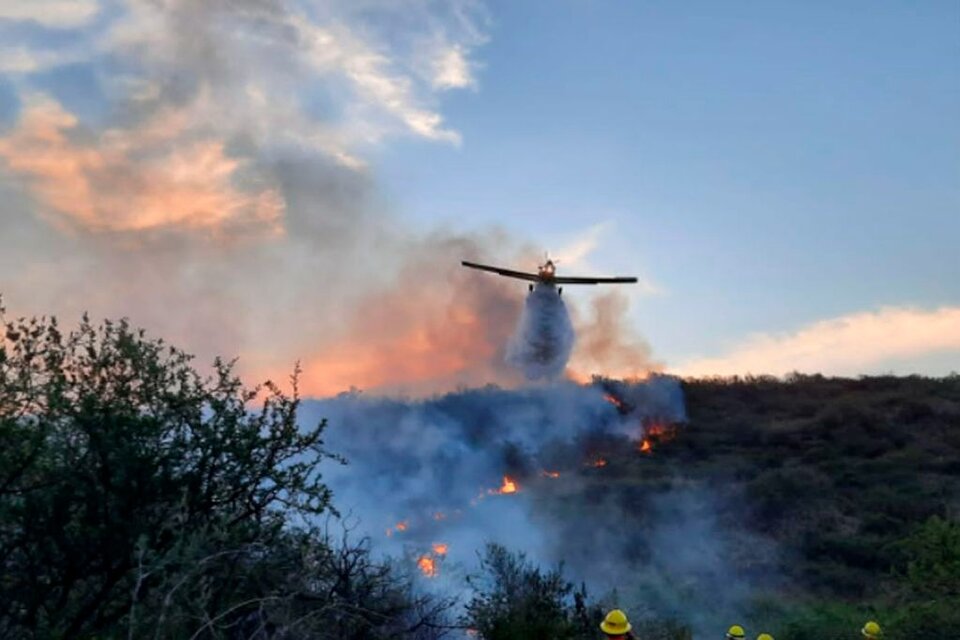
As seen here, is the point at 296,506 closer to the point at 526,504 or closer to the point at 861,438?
the point at 526,504

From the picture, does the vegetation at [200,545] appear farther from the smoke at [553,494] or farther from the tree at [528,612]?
the smoke at [553,494]

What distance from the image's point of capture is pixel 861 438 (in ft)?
187

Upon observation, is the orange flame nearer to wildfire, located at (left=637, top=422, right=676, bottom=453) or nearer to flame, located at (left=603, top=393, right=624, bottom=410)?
flame, located at (left=603, top=393, right=624, bottom=410)

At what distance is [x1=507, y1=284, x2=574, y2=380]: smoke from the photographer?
64812 mm

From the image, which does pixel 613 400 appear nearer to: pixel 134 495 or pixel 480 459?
pixel 480 459

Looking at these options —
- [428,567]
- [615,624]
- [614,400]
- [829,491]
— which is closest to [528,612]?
[615,624]

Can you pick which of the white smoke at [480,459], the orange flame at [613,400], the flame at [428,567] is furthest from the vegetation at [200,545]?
the orange flame at [613,400]

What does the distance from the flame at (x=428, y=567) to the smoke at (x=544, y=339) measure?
34339 millimetres

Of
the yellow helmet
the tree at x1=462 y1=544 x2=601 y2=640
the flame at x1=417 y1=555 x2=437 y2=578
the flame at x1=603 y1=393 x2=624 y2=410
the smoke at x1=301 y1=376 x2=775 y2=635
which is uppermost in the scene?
the flame at x1=603 y1=393 x2=624 y2=410

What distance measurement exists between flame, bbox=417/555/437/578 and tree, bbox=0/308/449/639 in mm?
18922

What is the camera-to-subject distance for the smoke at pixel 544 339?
6481cm

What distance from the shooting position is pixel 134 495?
9.08 m

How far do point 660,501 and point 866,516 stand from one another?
409 inches

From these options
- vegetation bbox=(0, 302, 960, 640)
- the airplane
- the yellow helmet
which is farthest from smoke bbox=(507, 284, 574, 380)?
the yellow helmet
